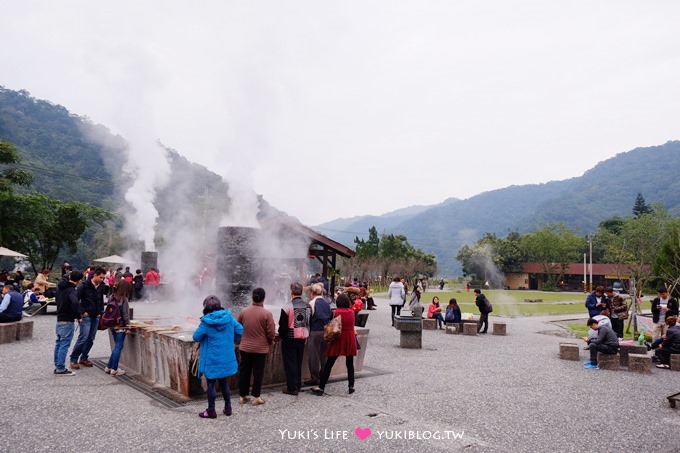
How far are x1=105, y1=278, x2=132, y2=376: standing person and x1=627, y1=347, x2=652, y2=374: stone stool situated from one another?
9.17m

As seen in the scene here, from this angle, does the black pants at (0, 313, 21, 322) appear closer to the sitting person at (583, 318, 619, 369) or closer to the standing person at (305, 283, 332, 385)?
the standing person at (305, 283, 332, 385)

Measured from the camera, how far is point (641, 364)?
29.2ft

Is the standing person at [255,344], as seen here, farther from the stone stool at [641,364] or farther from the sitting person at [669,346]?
the sitting person at [669,346]

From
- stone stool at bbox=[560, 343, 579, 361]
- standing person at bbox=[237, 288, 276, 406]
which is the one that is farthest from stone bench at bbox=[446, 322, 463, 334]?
standing person at bbox=[237, 288, 276, 406]

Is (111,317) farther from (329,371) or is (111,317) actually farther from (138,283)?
(138,283)

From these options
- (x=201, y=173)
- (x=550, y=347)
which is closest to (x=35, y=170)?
(x=201, y=173)

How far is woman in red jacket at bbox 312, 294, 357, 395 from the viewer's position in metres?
6.67

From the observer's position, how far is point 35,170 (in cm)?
4850

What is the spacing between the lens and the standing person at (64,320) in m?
7.11

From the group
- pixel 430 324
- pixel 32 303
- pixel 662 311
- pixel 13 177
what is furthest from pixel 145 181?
pixel 662 311

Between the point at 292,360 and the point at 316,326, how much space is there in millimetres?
602

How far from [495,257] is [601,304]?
176 ft

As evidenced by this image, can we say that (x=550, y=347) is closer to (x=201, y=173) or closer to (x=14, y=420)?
(x=14, y=420)

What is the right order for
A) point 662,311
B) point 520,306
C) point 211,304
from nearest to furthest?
point 211,304 → point 662,311 → point 520,306
